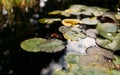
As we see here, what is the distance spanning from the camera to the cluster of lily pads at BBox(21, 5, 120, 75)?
1.47m

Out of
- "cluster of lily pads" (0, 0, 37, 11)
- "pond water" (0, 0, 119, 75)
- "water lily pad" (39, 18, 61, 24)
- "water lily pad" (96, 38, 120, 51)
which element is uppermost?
"cluster of lily pads" (0, 0, 37, 11)

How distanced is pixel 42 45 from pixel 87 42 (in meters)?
0.36

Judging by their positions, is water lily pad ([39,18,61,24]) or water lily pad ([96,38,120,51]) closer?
water lily pad ([96,38,120,51])

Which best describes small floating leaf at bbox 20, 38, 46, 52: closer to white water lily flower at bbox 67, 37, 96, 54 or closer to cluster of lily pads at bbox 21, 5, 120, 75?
cluster of lily pads at bbox 21, 5, 120, 75

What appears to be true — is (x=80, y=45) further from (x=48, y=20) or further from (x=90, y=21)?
(x=48, y=20)

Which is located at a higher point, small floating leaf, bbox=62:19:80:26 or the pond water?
small floating leaf, bbox=62:19:80:26

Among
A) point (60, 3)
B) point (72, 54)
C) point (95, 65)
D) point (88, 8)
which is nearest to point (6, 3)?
point (60, 3)

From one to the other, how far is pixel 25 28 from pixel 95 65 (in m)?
0.85

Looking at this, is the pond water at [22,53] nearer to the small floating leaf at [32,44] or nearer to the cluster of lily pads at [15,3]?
the small floating leaf at [32,44]

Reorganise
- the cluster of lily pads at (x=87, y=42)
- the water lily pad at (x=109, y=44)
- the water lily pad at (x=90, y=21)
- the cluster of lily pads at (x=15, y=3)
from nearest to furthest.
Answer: the cluster of lily pads at (x=87, y=42) < the water lily pad at (x=109, y=44) < the water lily pad at (x=90, y=21) < the cluster of lily pads at (x=15, y=3)

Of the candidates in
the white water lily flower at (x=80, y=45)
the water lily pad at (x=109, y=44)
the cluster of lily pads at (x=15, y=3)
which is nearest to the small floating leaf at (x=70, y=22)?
the white water lily flower at (x=80, y=45)

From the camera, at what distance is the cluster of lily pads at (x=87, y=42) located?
1474 millimetres

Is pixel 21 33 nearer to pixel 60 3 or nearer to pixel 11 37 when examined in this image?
pixel 11 37

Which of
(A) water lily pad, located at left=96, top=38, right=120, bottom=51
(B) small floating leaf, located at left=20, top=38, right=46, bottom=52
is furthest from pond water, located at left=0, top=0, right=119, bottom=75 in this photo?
(A) water lily pad, located at left=96, top=38, right=120, bottom=51
